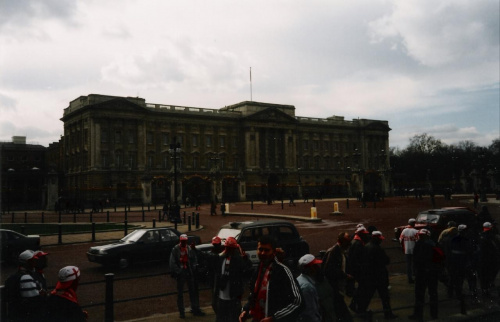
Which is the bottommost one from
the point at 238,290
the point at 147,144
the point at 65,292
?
the point at 238,290

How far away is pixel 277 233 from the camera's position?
43.3 ft

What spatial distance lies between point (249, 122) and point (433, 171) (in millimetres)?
60197

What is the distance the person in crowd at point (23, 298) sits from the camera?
5.52 metres

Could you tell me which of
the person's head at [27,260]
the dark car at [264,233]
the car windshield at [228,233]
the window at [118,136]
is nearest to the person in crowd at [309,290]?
the person's head at [27,260]

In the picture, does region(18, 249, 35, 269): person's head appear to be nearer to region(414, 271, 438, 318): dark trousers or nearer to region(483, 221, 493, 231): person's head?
region(414, 271, 438, 318): dark trousers

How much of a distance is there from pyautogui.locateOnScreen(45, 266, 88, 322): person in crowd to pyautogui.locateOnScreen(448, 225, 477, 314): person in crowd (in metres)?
8.37

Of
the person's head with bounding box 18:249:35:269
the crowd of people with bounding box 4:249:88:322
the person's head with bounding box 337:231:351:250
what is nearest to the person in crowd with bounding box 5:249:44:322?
the crowd of people with bounding box 4:249:88:322

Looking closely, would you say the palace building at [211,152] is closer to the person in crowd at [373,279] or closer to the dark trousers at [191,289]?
the dark trousers at [191,289]

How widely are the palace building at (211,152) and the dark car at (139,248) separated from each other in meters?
43.7

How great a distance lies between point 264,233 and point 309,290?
7739 mm

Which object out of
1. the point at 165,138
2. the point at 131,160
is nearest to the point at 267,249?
the point at 131,160

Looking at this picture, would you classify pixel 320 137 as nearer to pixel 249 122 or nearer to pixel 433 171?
pixel 249 122

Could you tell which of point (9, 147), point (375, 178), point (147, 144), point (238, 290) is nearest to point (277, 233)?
point (238, 290)

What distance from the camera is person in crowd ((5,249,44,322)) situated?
552cm
